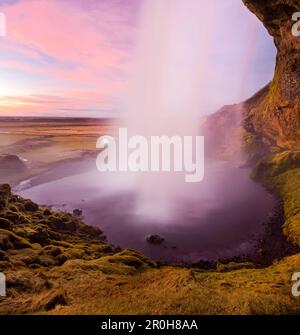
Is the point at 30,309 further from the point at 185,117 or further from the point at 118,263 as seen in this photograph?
the point at 185,117

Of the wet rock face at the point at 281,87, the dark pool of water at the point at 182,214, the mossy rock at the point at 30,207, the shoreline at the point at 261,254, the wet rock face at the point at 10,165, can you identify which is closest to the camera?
the shoreline at the point at 261,254

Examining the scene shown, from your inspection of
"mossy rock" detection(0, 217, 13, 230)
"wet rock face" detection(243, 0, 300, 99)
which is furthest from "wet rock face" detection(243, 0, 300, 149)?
"mossy rock" detection(0, 217, 13, 230)

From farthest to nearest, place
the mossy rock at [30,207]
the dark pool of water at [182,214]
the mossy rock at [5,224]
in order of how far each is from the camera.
Answer: the mossy rock at [30,207] < the dark pool of water at [182,214] < the mossy rock at [5,224]

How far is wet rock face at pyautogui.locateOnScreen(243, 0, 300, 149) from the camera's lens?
36.4 m

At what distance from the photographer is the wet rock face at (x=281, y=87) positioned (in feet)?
120

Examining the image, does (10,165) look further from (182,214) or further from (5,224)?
(182,214)

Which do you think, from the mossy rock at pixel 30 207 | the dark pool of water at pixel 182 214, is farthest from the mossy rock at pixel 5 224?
the dark pool of water at pixel 182 214

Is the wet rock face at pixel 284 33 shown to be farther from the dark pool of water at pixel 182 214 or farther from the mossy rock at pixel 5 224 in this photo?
the mossy rock at pixel 5 224

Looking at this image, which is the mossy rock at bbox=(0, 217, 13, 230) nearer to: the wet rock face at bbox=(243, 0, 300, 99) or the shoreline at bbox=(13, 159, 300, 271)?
the shoreline at bbox=(13, 159, 300, 271)

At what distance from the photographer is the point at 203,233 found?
98.6 ft

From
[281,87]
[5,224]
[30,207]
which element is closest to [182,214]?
[30,207]

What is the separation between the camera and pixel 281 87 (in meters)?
48.6
